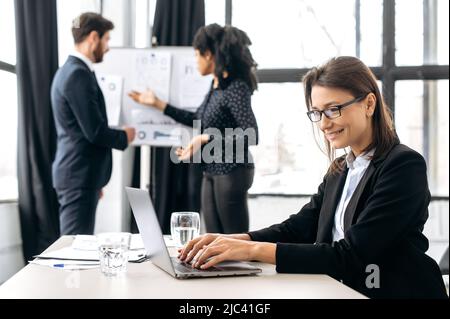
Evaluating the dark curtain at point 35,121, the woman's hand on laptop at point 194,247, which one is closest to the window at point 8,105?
the dark curtain at point 35,121

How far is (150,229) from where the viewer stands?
1263mm

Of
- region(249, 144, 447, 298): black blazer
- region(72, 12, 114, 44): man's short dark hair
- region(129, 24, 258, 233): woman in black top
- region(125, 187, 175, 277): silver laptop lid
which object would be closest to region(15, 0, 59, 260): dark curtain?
region(72, 12, 114, 44): man's short dark hair

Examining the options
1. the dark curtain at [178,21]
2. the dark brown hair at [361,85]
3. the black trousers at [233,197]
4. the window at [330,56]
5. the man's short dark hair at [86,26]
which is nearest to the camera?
Answer: the dark brown hair at [361,85]

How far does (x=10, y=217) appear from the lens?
11.1ft

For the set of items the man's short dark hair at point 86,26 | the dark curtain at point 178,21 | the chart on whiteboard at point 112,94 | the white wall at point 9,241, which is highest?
the dark curtain at point 178,21

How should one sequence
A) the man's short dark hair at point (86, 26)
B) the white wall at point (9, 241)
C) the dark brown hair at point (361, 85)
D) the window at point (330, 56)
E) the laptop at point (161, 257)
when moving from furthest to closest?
the window at point (330, 56), the white wall at point (9, 241), the man's short dark hair at point (86, 26), the dark brown hair at point (361, 85), the laptop at point (161, 257)

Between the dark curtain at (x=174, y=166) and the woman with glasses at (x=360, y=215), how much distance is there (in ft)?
7.03

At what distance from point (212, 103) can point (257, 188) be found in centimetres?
136

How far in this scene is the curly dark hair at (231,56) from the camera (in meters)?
2.74

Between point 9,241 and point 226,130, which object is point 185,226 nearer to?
point 226,130

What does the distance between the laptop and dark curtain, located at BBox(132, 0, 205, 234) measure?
7.71 feet

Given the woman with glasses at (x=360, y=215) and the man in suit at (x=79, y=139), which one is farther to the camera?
the man in suit at (x=79, y=139)

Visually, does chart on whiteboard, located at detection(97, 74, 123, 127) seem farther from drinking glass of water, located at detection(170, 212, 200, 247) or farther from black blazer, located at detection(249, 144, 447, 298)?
black blazer, located at detection(249, 144, 447, 298)

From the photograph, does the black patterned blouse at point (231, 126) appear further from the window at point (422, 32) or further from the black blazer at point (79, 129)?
the window at point (422, 32)
